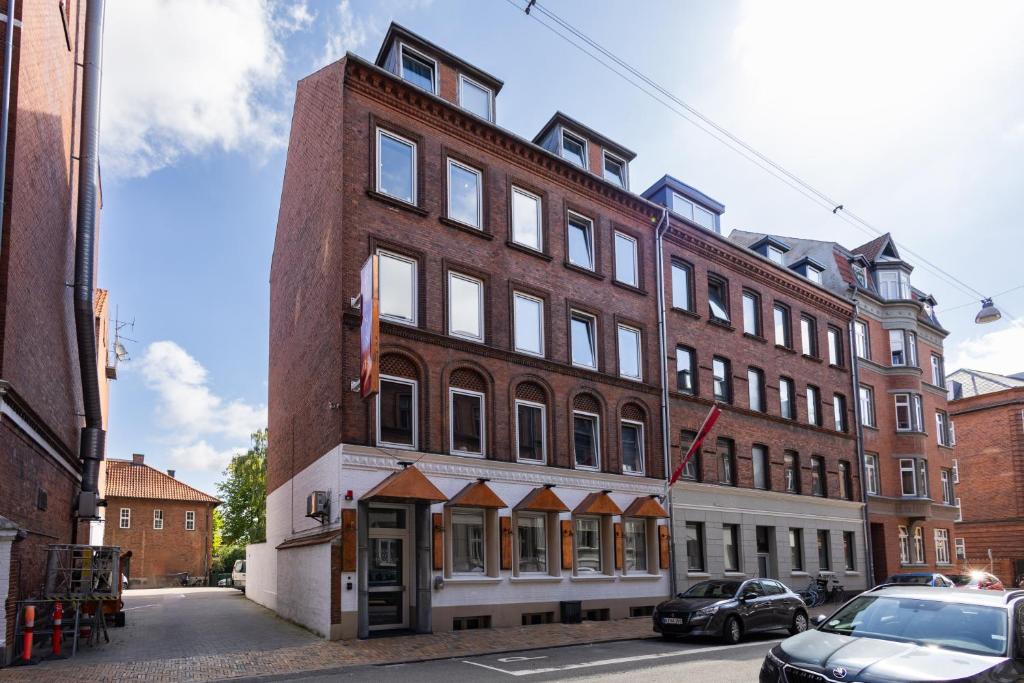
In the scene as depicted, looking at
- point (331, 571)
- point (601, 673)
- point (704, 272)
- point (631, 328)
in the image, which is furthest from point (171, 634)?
point (704, 272)

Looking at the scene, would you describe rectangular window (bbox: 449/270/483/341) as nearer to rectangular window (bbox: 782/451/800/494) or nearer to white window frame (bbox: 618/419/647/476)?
white window frame (bbox: 618/419/647/476)

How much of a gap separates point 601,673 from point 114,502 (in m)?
48.5

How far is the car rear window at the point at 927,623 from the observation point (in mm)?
7461

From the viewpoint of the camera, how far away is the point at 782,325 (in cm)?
3164

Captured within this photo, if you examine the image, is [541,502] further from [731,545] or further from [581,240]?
[731,545]

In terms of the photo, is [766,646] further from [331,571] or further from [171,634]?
[171,634]

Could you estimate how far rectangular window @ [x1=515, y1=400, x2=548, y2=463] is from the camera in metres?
21.1

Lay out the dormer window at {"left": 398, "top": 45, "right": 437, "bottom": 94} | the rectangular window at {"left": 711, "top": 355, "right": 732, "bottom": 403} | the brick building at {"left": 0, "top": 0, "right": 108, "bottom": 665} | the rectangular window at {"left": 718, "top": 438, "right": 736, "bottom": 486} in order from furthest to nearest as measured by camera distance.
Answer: the rectangular window at {"left": 711, "top": 355, "right": 732, "bottom": 403} → the rectangular window at {"left": 718, "top": 438, "right": 736, "bottom": 486} → the dormer window at {"left": 398, "top": 45, "right": 437, "bottom": 94} → the brick building at {"left": 0, "top": 0, "right": 108, "bottom": 665}

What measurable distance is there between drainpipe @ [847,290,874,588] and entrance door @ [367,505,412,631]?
2134 cm

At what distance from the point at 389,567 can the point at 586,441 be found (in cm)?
708

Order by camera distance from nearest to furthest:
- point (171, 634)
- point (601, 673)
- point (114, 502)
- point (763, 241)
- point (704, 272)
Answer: point (601, 673), point (171, 634), point (704, 272), point (763, 241), point (114, 502)

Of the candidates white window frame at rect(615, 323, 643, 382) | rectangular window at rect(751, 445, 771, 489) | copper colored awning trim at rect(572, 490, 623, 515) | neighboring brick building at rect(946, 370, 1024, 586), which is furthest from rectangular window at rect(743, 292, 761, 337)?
neighboring brick building at rect(946, 370, 1024, 586)

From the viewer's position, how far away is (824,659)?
7301 mm

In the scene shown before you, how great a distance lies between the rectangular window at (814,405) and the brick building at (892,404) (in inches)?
104
